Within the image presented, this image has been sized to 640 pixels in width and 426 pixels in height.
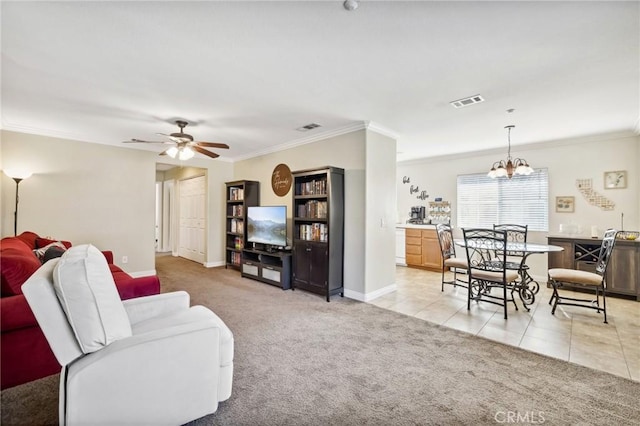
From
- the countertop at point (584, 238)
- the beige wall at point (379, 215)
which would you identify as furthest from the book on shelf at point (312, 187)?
the countertop at point (584, 238)

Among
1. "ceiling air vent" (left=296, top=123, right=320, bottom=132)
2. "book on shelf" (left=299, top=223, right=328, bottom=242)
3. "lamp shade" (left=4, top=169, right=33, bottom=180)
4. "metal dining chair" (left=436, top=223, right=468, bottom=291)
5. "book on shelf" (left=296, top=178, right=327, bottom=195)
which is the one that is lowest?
"metal dining chair" (left=436, top=223, right=468, bottom=291)

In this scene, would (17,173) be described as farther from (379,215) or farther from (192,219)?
(379,215)

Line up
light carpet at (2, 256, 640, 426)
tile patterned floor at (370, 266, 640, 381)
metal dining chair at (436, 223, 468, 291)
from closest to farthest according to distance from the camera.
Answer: light carpet at (2, 256, 640, 426)
tile patterned floor at (370, 266, 640, 381)
metal dining chair at (436, 223, 468, 291)

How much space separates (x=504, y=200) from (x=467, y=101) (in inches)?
124

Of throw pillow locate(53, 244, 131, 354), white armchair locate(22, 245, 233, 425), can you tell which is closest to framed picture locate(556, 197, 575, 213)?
white armchair locate(22, 245, 233, 425)

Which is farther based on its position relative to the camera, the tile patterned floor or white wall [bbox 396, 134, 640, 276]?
white wall [bbox 396, 134, 640, 276]

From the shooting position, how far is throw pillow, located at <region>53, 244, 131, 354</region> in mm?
1358

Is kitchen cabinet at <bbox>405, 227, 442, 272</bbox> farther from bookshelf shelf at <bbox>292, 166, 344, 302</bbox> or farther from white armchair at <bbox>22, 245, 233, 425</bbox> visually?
white armchair at <bbox>22, 245, 233, 425</bbox>

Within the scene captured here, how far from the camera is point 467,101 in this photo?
3.23m

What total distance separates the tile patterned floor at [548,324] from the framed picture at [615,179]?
5.65 feet

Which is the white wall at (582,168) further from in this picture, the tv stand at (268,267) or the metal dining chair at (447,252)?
the tv stand at (268,267)

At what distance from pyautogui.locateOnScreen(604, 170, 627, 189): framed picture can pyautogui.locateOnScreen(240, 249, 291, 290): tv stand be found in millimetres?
5146

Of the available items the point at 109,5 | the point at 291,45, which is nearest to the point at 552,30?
the point at 291,45

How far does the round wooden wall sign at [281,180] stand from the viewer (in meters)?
5.24
